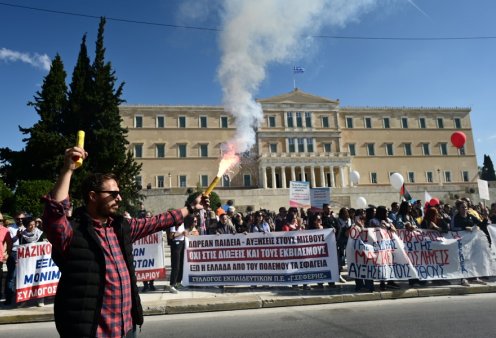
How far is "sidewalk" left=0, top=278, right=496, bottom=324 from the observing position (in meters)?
6.71

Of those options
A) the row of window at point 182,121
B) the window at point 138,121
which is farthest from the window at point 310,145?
the window at point 138,121

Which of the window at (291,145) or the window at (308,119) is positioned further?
the window at (308,119)

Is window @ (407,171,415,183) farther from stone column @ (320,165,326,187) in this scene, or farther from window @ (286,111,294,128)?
window @ (286,111,294,128)

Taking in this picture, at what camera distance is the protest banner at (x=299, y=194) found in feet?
53.8

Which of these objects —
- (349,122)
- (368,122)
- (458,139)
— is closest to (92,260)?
(458,139)

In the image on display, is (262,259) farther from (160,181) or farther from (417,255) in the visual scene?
(160,181)

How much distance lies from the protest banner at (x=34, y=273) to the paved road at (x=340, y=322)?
3.50ft

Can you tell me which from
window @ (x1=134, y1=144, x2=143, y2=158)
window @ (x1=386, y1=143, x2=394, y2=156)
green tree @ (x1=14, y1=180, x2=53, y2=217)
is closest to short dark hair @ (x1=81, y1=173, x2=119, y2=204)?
green tree @ (x1=14, y1=180, x2=53, y2=217)

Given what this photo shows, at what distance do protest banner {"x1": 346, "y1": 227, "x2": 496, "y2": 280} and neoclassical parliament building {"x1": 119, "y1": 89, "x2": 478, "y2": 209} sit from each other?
4456cm

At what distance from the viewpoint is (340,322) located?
18.7 feet

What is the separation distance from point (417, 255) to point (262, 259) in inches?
137

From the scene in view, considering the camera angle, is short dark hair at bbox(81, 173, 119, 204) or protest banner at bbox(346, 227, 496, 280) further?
protest banner at bbox(346, 227, 496, 280)

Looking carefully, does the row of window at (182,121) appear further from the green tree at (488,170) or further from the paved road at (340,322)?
the paved road at (340,322)

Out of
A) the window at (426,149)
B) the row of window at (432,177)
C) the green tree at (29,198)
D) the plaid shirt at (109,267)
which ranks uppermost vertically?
the window at (426,149)
